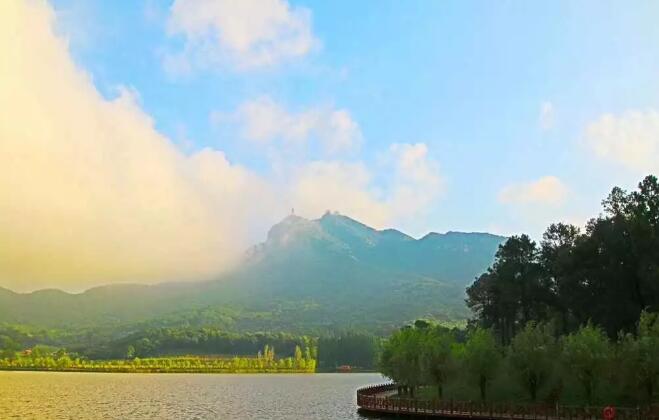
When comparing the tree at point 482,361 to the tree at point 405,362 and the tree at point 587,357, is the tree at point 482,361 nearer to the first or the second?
the tree at point 405,362

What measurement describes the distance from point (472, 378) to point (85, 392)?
74.9 metres

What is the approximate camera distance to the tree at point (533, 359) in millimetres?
59062

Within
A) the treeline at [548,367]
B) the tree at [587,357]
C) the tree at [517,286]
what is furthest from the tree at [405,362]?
the tree at [587,357]

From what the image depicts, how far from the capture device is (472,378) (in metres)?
66.3

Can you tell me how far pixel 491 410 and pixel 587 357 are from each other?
9467 mm

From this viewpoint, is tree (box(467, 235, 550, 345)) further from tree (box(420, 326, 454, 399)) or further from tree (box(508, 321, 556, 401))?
tree (box(508, 321, 556, 401))

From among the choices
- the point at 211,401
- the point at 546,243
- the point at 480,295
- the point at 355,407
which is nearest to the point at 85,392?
the point at 211,401

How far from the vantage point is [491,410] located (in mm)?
56750

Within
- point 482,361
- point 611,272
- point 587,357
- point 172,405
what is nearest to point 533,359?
point 587,357

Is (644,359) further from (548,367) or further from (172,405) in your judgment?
(172,405)

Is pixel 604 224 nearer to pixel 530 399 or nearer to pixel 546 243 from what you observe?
pixel 546 243

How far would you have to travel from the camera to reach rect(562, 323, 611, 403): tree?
5438 centimetres

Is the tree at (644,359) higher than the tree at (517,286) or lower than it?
lower

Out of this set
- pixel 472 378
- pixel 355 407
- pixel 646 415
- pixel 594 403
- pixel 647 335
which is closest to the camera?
pixel 646 415
